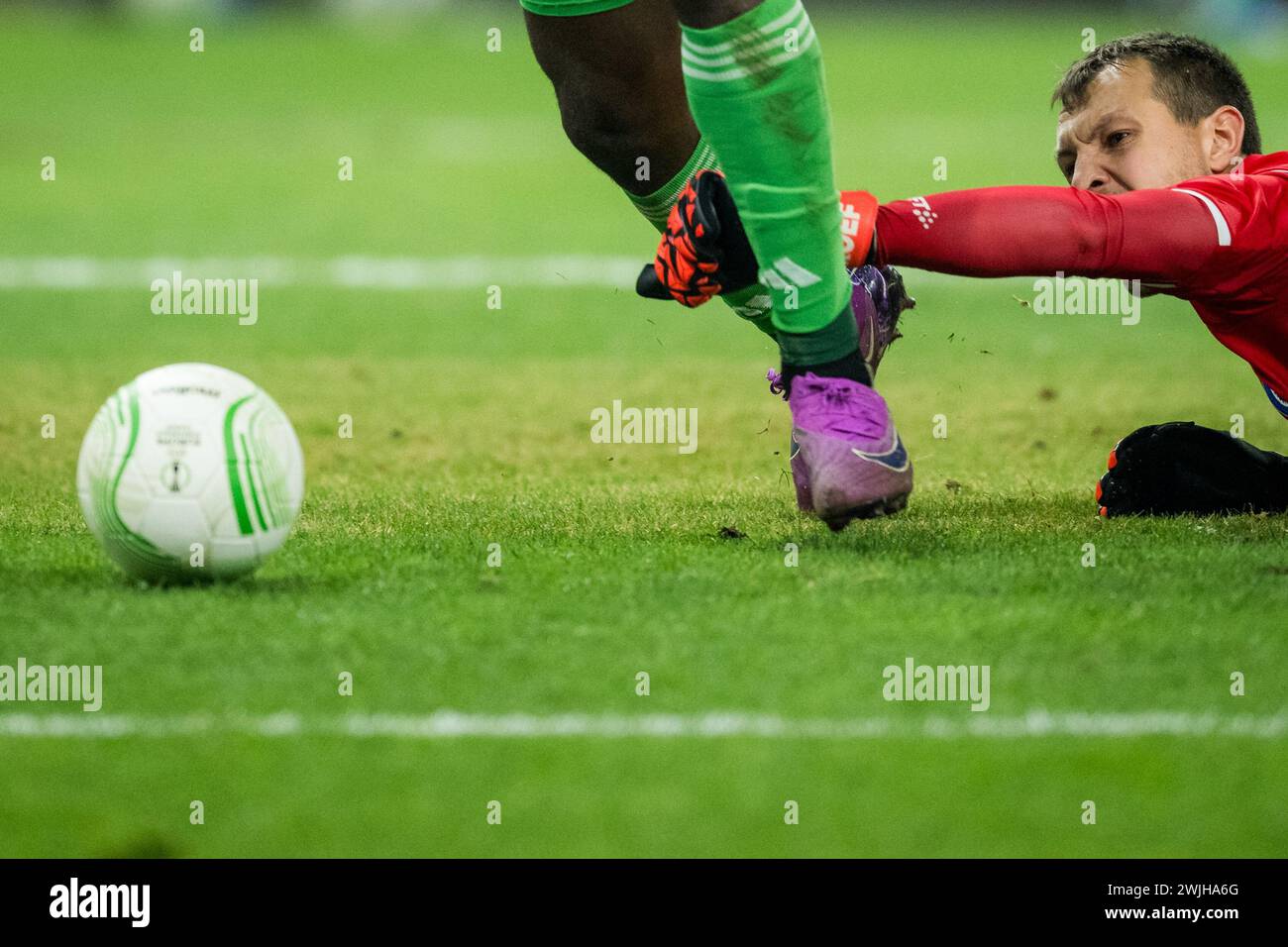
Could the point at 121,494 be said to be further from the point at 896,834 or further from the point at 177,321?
the point at 177,321

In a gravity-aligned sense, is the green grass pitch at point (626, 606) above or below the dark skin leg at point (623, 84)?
below

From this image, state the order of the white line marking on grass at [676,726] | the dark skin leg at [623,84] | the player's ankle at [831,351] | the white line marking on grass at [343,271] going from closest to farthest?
the white line marking on grass at [676,726]
the player's ankle at [831,351]
the dark skin leg at [623,84]
the white line marking on grass at [343,271]

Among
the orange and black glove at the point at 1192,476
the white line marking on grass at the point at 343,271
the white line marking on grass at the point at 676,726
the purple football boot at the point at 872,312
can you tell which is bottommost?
the white line marking on grass at the point at 676,726

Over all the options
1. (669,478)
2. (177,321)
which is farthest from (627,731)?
(177,321)

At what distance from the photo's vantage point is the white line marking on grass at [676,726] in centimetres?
323

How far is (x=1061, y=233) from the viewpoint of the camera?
4258mm

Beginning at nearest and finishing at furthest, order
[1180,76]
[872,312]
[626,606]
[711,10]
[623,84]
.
Answer: [626,606] < [711,10] < [872,312] < [1180,76] < [623,84]

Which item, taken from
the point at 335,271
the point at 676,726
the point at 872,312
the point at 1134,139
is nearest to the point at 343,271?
the point at 335,271

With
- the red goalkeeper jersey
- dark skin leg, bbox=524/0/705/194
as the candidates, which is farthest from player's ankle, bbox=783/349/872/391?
dark skin leg, bbox=524/0/705/194

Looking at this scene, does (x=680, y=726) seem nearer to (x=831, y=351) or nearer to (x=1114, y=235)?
(x=831, y=351)

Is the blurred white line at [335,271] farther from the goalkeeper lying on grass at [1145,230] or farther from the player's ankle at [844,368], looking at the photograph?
the player's ankle at [844,368]

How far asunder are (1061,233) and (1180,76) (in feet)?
2.79

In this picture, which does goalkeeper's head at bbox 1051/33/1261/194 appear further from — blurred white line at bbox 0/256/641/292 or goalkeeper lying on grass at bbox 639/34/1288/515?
blurred white line at bbox 0/256/641/292

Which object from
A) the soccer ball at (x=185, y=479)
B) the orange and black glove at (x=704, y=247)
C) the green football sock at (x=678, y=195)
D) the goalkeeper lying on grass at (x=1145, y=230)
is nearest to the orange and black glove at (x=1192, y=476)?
the goalkeeper lying on grass at (x=1145, y=230)
